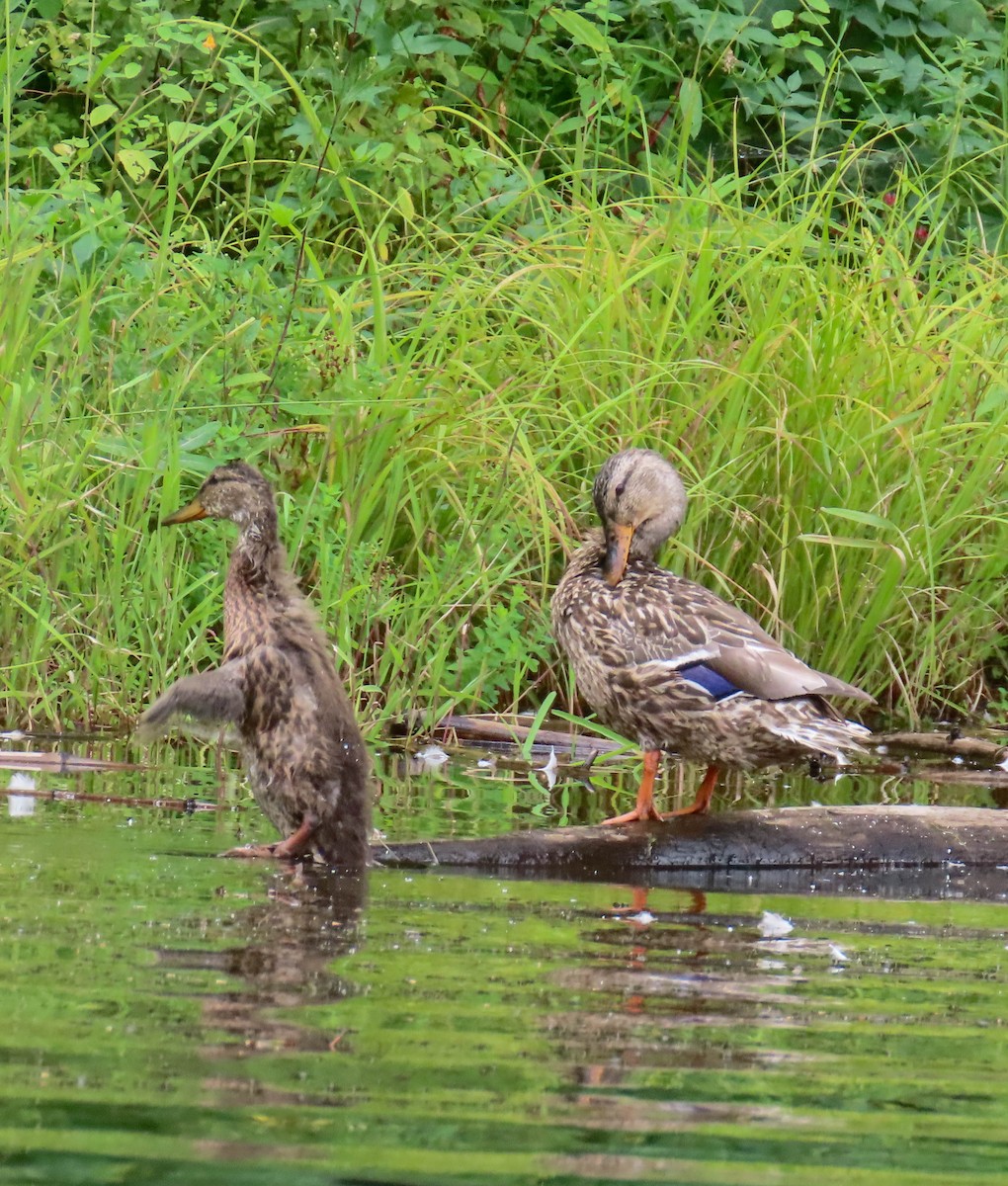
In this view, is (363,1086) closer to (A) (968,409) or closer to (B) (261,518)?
(B) (261,518)

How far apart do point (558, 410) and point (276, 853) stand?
120 inches

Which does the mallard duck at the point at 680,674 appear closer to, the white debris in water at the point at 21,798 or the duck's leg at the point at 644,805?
the duck's leg at the point at 644,805

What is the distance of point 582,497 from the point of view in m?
8.11

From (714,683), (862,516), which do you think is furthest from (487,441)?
(714,683)

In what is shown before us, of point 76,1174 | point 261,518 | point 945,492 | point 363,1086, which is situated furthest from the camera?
point 945,492

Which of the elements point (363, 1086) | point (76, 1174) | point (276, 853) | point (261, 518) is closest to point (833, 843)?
point (276, 853)

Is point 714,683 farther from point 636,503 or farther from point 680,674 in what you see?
point 636,503

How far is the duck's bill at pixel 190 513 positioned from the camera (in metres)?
6.46

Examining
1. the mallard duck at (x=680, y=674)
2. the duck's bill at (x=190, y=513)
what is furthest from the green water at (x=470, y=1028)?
the duck's bill at (x=190, y=513)

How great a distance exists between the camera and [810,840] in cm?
548

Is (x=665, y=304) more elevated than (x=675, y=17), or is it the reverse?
(x=675, y=17)

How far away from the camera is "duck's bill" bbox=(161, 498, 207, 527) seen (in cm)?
646

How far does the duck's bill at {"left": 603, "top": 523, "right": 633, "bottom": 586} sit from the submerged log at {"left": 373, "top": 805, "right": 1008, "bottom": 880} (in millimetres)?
1273

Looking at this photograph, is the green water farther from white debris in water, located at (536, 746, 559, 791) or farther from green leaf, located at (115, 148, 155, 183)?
green leaf, located at (115, 148, 155, 183)
